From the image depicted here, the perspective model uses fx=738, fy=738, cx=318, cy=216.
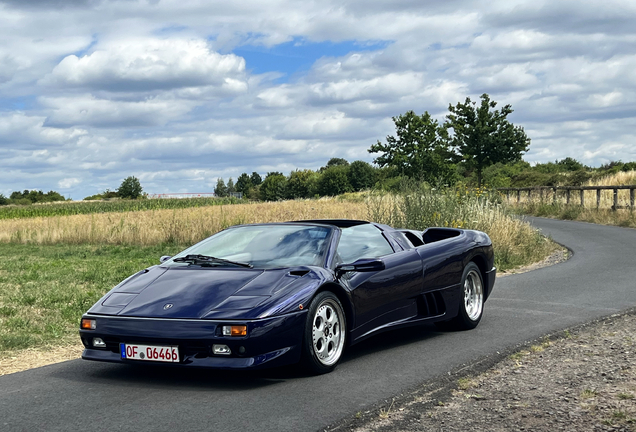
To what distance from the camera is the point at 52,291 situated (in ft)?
37.7

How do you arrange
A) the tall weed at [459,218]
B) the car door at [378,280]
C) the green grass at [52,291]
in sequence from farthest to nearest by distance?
1. the tall weed at [459,218]
2. the green grass at [52,291]
3. the car door at [378,280]

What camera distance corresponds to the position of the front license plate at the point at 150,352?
544 centimetres

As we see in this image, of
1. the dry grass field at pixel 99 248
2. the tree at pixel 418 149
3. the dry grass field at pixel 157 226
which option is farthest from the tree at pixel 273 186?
the dry grass field at pixel 157 226

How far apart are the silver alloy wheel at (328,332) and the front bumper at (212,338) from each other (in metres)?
0.27

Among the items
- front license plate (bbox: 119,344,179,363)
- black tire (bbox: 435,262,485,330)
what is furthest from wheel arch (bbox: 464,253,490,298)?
front license plate (bbox: 119,344,179,363)

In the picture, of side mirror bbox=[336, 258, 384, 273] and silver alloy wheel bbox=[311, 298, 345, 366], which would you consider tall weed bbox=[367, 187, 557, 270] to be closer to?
side mirror bbox=[336, 258, 384, 273]

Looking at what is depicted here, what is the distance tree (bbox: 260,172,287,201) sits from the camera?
573 feet

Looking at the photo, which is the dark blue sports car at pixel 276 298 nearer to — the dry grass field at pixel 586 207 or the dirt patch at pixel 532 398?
the dirt patch at pixel 532 398

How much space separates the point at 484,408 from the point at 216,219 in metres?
19.6

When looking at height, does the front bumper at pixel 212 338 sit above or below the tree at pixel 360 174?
below

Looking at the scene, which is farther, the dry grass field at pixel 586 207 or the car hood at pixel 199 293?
the dry grass field at pixel 586 207

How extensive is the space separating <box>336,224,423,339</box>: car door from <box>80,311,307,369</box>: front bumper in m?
0.93

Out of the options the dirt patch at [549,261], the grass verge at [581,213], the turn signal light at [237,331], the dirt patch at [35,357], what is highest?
the turn signal light at [237,331]

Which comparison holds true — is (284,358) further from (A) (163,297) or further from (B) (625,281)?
(B) (625,281)
